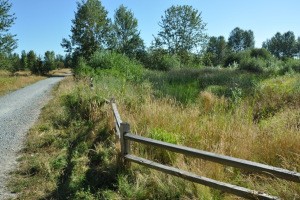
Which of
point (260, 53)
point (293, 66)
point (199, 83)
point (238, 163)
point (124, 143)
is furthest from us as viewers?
point (260, 53)

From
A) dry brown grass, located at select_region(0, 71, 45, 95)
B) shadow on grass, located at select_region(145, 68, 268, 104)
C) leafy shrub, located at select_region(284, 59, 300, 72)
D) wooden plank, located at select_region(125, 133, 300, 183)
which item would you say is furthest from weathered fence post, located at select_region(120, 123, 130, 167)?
leafy shrub, located at select_region(284, 59, 300, 72)

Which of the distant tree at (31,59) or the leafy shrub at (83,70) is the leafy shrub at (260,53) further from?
the distant tree at (31,59)

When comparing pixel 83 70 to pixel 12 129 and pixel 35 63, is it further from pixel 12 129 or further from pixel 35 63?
pixel 35 63

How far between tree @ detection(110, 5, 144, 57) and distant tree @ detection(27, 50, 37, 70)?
58.3ft

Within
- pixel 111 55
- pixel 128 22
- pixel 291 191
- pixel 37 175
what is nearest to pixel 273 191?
pixel 291 191

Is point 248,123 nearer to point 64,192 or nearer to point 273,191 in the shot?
point 273,191

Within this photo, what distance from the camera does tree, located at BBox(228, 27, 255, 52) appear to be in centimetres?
9406

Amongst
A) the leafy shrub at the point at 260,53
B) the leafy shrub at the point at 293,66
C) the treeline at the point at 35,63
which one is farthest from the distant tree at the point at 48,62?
the leafy shrub at the point at 293,66

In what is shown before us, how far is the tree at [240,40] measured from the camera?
94.1 meters

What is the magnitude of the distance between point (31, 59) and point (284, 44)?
6766 cm

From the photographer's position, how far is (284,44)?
8806cm

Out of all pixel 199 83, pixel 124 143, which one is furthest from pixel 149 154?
pixel 199 83

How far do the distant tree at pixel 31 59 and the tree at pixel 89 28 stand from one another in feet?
39.6

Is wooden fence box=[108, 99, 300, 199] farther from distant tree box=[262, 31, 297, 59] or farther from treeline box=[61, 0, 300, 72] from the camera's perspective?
distant tree box=[262, 31, 297, 59]
